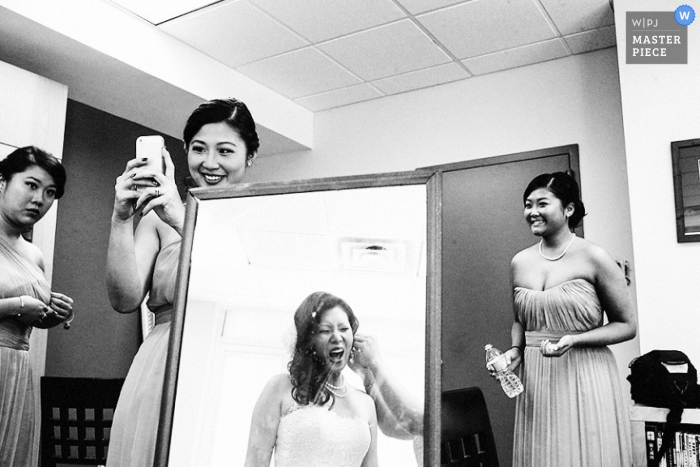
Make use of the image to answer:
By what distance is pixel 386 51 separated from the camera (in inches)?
131

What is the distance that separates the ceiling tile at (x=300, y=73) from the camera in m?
3.46

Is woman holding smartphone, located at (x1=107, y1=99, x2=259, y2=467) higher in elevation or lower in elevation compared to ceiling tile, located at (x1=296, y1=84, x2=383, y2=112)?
lower

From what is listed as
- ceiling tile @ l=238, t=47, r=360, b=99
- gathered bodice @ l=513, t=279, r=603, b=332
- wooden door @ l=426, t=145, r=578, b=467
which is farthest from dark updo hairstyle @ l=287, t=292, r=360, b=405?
ceiling tile @ l=238, t=47, r=360, b=99

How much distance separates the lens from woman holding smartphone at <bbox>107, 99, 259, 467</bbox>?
3.14 ft

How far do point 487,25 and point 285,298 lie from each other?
2.61 metres

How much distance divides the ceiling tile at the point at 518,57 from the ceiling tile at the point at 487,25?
64 mm

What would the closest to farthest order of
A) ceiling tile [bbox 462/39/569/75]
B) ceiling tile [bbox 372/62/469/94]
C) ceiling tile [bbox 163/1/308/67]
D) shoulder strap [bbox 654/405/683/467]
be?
shoulder strap [bbox 654/405/683/467] → ceiling tile [bbox 163/1/308/67] → ceiling tile [bbox 462/39/569/75] → ceiling tile [bbox 372/62/469/94]

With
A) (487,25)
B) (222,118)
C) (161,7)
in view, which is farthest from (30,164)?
(487,25)

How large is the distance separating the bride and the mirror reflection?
1 cm

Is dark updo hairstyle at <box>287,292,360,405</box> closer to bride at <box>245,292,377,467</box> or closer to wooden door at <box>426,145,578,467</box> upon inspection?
bride at <box>245,292,377,467</box>

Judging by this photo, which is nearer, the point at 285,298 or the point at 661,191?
the point at 285,298

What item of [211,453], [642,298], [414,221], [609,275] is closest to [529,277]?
[609,275]

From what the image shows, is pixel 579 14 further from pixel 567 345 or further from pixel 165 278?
pixel 165 278

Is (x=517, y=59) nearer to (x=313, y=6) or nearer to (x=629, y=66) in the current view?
(x=629, y=66)
